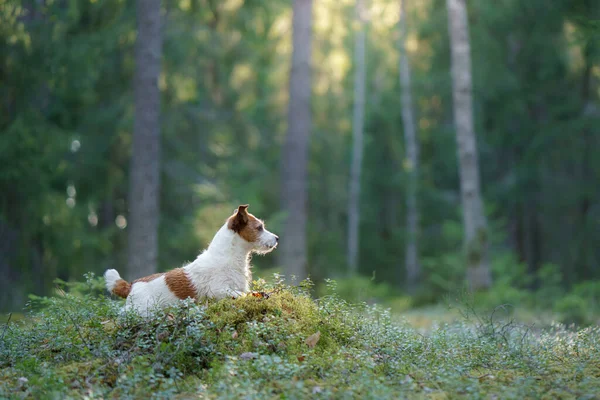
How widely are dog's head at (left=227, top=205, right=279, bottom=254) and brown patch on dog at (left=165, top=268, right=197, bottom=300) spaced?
79cm

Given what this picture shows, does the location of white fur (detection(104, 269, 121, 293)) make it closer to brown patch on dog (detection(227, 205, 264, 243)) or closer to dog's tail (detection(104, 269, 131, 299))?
dog's tail (detection(104, 269, 131, 299))

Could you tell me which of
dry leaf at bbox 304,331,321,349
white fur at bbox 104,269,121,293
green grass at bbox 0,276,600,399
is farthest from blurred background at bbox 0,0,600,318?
white fur at bbox 104,269,121,293

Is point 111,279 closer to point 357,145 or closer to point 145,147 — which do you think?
point 145,147

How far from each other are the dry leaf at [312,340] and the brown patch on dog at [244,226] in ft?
4.92

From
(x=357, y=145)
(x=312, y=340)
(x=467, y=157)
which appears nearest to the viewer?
(x=312, y=340)

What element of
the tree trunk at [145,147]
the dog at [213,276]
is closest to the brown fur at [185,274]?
the dog at [213,276]

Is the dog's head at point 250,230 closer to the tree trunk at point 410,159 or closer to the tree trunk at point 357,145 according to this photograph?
the tree trunk at point 410,159

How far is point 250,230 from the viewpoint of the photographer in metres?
7.44

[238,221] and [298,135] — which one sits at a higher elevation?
[298,135]

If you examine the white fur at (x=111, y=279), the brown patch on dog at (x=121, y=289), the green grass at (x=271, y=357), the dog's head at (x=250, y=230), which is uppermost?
the dog's head at (x=250, y=230)

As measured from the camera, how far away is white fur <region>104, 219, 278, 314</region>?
23.1 ft

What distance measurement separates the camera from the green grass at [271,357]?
17.5ft

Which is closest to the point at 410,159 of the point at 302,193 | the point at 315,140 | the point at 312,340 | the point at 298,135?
the point at 315,140

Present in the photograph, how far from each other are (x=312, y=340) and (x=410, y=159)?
26.0 m
